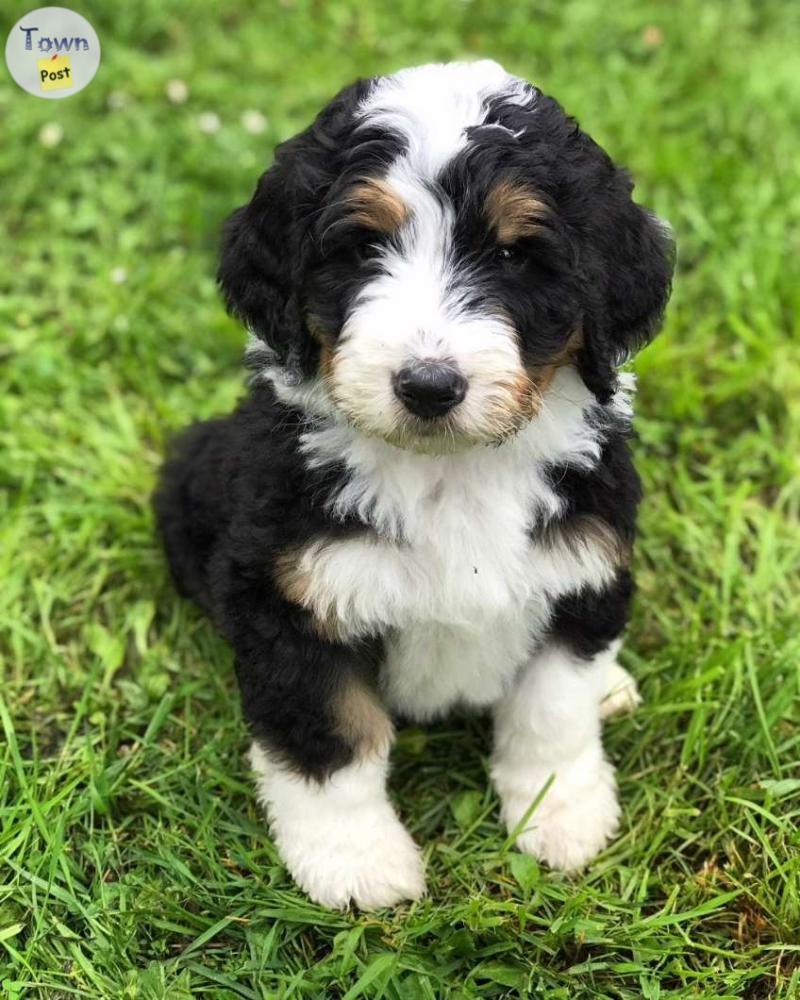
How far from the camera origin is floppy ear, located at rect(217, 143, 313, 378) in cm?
310

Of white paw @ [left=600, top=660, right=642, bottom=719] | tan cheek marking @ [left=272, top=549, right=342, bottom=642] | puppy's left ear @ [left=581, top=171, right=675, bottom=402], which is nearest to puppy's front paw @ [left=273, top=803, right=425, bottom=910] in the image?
tan cheek marking @ [left=272, top=549, right=342, bottom=642]

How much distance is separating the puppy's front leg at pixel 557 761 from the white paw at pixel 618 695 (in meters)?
0.20

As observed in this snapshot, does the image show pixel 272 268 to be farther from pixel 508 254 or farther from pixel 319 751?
pixel 319 751

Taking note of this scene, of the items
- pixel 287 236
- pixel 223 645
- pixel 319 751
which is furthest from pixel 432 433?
pixel 223 645

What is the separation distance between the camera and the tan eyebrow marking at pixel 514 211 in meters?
2.88

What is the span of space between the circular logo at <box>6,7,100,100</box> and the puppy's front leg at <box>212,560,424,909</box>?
2752mm

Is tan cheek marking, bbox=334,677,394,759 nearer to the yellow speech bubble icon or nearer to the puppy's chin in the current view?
the puppy's chin

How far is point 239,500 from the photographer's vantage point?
352 centimetres

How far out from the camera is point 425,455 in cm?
323

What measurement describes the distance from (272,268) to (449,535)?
0.88 meters

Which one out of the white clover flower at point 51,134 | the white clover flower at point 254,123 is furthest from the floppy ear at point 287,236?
the white clover flower at point 51,134

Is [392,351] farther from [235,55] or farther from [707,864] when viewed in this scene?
[235,55]

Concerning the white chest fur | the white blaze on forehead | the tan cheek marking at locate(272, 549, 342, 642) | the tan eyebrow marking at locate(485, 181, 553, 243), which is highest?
the white blaze on forehead

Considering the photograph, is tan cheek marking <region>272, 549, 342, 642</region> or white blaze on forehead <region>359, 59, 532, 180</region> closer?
white blaze on forehead <region>359, 59, 532, 180</region>
